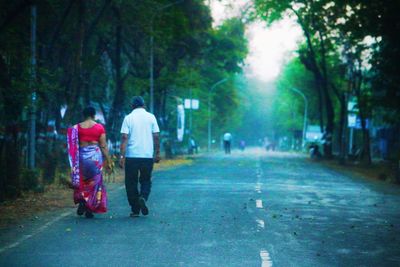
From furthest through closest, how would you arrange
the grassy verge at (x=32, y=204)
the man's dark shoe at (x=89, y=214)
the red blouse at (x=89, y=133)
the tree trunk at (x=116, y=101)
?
1. the tree trunk at (x=116, y=101)
2. the grassy verge at (x=32, y=204)
3. the red blouse at (x=89, y=133)
4. the man's dark shoe at (x=89, y=214)

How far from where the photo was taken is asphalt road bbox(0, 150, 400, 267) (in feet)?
28.5

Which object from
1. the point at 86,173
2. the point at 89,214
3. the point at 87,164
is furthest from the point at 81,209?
the point at 87,164

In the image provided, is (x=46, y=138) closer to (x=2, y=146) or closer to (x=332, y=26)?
(x=2, y=146)

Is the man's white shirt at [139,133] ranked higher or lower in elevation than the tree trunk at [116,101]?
lower

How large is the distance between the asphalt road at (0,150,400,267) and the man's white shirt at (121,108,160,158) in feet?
3.58

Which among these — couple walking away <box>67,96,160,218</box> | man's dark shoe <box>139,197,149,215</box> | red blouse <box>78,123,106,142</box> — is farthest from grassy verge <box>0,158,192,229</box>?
man's dark shoe <box>139,197,149,215</box>

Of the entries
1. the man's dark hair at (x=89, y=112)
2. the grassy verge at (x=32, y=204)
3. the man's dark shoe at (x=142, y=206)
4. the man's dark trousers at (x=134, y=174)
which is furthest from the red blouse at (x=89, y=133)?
the grassy verge at (x=32, y=204)

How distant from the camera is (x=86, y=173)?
1260 centimetres

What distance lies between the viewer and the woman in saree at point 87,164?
41.1ft

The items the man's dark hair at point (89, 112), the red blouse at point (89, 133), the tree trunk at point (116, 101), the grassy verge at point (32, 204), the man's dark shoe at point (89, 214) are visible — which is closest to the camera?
the man's dark shoe at point (89, 214)

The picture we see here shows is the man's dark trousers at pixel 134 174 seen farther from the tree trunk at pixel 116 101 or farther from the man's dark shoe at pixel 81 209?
the tree trunk at pixel 116 101

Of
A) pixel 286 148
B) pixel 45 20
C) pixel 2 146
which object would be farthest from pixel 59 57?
pixel 286 148

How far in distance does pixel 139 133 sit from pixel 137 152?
32cm

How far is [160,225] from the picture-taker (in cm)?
1159
